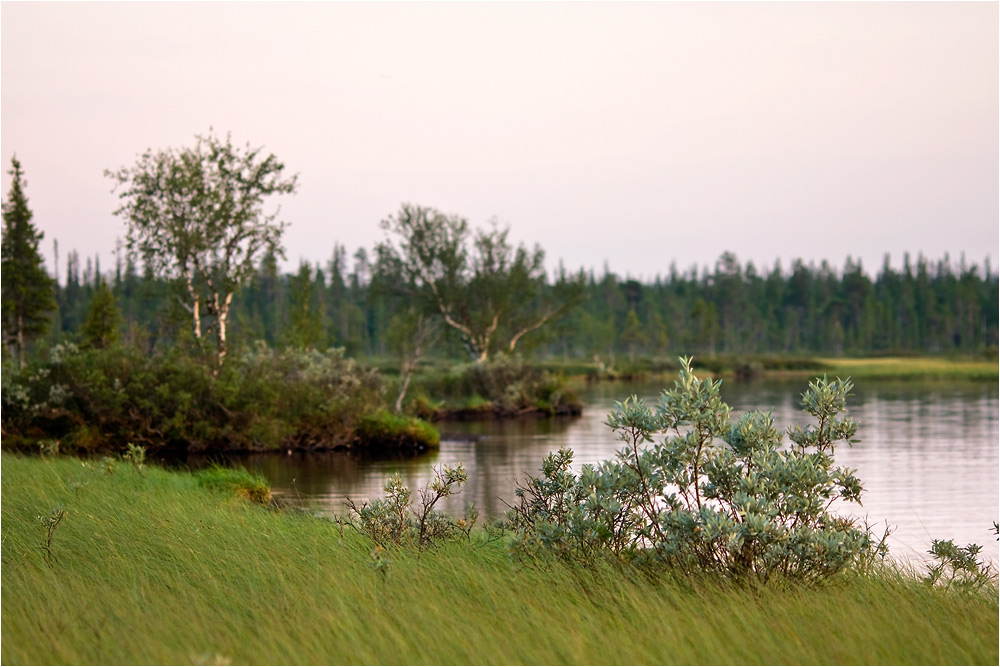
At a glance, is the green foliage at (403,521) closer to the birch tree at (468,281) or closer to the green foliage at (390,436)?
the green foliage at (390,436)

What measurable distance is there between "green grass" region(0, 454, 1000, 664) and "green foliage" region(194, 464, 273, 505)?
7.54m

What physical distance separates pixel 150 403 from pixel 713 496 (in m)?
20.9

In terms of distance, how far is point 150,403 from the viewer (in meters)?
25.1

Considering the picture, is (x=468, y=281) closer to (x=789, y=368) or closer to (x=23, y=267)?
(x=23, y=267)

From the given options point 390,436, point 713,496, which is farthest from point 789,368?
point 713,496

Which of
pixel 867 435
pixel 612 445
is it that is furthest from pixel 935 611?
pixel 867 435

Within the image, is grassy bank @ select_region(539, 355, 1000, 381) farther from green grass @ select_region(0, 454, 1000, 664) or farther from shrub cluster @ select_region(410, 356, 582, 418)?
green grass @ select_region(0, 454, 1000, 664)

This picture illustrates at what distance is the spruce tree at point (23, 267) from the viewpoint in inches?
1597

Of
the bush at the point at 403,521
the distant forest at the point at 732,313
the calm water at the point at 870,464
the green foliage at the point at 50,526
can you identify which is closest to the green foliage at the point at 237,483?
the calm water at the point at 870,464

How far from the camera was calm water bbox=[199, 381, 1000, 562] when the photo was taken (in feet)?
53.4

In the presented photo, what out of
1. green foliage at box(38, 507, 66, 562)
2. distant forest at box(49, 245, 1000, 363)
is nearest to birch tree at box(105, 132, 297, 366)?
green foliage at box(38, 507, 66, 562)

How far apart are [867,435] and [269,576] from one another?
2693 centimetres

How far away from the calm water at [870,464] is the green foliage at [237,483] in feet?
2.42

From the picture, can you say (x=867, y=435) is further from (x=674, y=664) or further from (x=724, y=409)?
(x=674, y=664)
